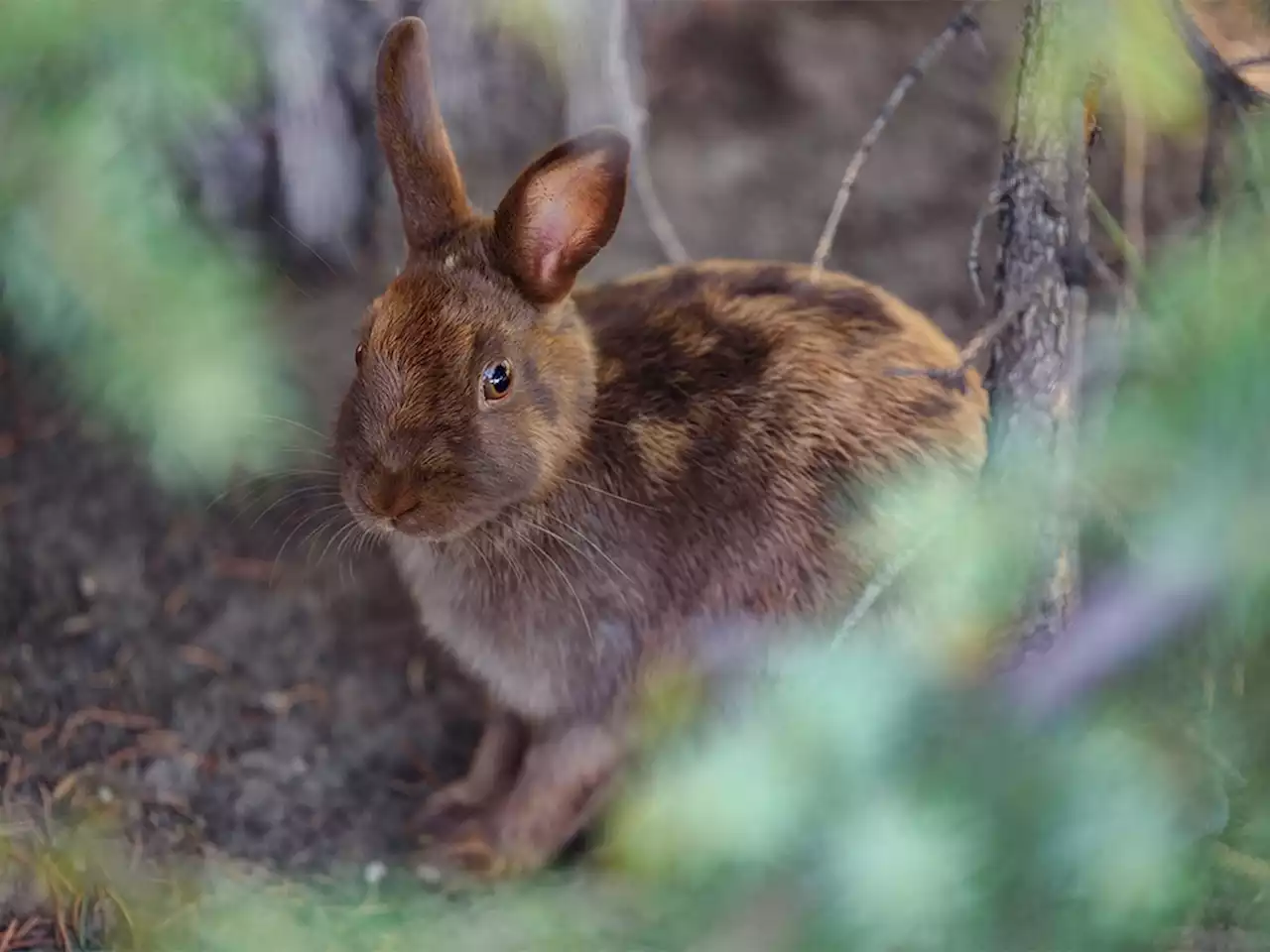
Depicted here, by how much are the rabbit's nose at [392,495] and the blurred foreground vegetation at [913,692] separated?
0.50ft

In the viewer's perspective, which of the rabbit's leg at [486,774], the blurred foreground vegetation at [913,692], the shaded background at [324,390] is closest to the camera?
the blurred foreground vegetation at [913,692]

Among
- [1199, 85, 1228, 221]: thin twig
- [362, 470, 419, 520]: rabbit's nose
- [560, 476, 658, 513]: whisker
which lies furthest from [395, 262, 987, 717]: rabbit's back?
[1199, 85, 1228, 221]: thin twig

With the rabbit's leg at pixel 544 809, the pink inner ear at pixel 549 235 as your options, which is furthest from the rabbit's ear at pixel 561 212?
the rabbit's leg at pixel 544 809

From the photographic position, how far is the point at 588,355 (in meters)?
0.93

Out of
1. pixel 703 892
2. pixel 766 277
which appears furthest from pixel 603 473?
pixel 703 892

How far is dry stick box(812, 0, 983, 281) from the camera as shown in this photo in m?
0.84

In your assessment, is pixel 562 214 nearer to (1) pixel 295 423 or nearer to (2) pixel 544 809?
(1) pixel 295 423

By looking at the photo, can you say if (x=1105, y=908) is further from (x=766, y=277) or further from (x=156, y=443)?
(x=156, y=443)

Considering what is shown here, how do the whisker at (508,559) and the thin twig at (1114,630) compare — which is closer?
the thin twig at (1114,630)

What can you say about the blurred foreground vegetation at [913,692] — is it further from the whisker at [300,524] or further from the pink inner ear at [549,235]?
the pink inner ear at [549,235]

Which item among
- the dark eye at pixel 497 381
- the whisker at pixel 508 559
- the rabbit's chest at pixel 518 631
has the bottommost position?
the rabbit's chest at pixel 518 631

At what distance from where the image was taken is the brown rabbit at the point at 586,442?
0.84 m

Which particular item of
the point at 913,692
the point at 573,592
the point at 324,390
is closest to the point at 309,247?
the point at 324,390

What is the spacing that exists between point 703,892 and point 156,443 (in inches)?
19.6
